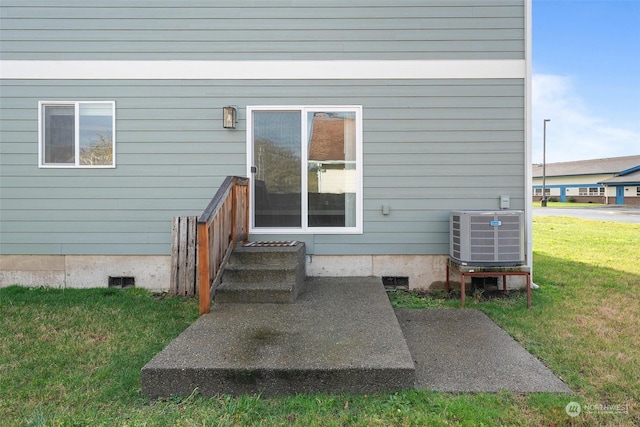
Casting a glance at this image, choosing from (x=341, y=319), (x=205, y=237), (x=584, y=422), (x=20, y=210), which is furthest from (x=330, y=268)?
(x=20, y=210)

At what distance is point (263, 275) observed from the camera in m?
4.03

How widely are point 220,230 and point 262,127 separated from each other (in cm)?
171

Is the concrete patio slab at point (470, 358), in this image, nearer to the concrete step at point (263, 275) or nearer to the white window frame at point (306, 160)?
the concrete step at point (263, 275)

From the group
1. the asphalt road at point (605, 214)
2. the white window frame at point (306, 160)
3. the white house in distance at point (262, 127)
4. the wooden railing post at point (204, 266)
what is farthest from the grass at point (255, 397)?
the asphalt road at point (605, 214)

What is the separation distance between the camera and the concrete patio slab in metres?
2.56

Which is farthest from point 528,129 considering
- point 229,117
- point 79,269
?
point 79,269

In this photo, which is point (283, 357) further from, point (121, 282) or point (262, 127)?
point (121, 282)

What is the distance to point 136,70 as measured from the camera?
496 centimetres

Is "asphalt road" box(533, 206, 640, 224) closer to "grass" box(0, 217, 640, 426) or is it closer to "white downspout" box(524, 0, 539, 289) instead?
"white downspout" box(524, 0, 539, 289)

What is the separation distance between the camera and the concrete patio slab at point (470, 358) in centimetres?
256

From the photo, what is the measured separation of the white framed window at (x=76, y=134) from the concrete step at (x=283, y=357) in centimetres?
315

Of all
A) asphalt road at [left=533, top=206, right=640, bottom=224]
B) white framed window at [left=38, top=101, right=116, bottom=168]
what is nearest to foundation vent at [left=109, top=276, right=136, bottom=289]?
white framed window at [left=38, top=101, right=116, bottom=168]

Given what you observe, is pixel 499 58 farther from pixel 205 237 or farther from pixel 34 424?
pixel 34 424

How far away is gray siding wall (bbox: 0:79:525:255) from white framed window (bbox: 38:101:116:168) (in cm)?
10
